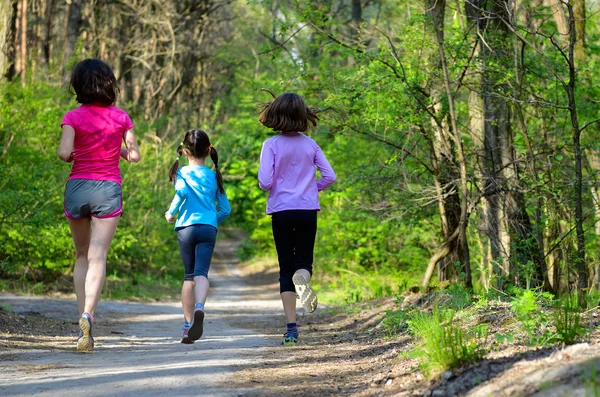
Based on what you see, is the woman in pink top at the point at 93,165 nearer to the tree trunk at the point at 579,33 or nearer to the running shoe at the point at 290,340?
the running shoe at the point at 290,340

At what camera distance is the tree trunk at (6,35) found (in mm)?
14094

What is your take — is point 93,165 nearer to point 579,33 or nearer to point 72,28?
point 579,33

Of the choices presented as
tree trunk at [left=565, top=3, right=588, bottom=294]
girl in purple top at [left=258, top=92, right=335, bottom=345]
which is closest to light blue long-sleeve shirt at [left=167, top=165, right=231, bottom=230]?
girl in purple top at [left=258, top=92, right=335, bottom=345]

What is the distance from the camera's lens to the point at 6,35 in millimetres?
13992

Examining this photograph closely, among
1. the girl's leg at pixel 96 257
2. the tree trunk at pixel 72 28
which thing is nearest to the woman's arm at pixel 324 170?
the girl's leg at pixel 96 257

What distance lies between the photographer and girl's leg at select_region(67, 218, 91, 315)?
6.83 meters

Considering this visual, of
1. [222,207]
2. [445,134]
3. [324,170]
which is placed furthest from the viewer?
[445,134]

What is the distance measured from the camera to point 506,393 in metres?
3.75

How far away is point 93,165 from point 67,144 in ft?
0.84

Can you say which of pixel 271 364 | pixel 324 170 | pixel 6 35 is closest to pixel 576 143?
pixel 324 170

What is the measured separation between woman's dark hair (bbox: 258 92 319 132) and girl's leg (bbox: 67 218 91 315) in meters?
1.73

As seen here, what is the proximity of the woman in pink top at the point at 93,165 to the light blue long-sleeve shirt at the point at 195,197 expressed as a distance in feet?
3.17

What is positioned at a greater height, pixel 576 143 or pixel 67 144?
pixel 67 144

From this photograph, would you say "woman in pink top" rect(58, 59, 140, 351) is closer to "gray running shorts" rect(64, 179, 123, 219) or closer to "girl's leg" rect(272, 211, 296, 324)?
A: "gray running shorts" rect(64, 179, 123, 219)
